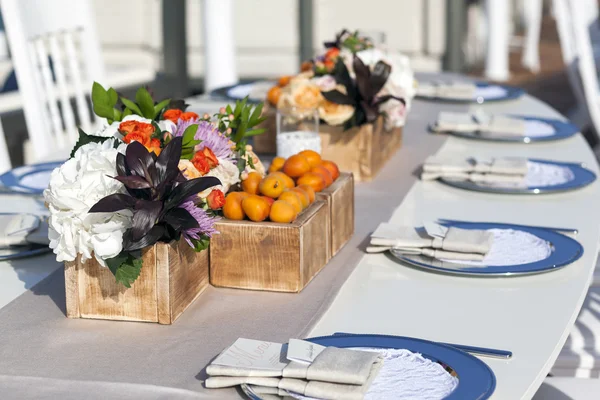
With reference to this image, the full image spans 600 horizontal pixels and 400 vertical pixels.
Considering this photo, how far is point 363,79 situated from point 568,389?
0.75m

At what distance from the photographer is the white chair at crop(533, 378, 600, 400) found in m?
1.47

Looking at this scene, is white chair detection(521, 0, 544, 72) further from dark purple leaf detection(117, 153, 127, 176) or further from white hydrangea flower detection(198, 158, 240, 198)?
dark purple leaf detection(117, 153, 127, 176)

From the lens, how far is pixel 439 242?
134 centimetres

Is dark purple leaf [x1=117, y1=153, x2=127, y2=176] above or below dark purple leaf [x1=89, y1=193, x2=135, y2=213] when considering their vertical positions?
above

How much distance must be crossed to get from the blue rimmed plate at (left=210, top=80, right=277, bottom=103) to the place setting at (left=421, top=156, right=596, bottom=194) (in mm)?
742

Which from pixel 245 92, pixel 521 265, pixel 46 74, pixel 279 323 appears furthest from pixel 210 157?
pixel 245 92

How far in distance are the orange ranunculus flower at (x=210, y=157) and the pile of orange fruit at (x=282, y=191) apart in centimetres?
5

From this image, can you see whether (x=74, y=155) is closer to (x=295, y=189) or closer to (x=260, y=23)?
(x=295, y=189)

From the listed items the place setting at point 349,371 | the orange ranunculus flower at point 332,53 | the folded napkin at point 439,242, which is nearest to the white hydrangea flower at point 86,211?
the place setting at point 349,371

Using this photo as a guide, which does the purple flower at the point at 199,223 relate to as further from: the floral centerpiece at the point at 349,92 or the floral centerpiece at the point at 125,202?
the floral centerpiece at the point at 349,92

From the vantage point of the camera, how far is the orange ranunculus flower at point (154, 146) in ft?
3.72

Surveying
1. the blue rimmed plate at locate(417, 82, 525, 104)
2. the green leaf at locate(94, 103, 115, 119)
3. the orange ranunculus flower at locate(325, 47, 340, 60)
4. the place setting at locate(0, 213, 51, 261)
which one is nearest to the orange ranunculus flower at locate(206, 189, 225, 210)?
the green leaf at locate(94, 103, 115, 119)

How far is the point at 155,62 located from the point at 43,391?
5.25 m

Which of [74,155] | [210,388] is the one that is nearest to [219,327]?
[210,388]
